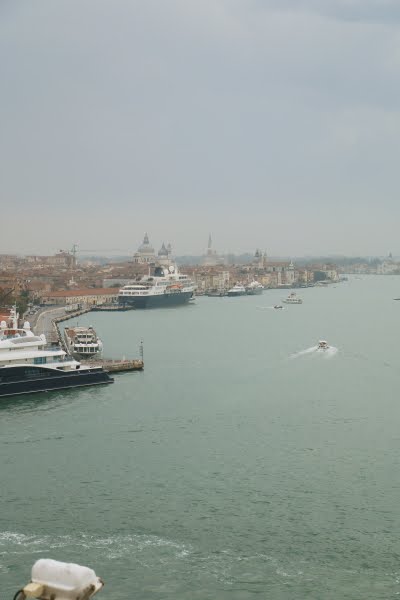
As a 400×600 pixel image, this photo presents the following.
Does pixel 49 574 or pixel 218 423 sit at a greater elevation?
pixel 49 574

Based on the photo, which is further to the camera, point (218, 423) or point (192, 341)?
point (192, 341)

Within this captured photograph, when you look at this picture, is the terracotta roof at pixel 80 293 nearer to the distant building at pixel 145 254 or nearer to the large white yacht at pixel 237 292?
the large white yacht at pixel 237 292

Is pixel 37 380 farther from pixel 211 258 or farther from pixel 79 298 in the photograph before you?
pixel 211 258

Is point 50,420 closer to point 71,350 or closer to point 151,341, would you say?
point 71,350

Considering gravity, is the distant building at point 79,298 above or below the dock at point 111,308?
above

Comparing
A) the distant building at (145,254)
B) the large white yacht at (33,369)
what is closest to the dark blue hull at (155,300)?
the large white yacht at (33,369)

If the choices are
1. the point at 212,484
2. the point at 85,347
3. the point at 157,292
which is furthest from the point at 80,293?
the point at 212,484

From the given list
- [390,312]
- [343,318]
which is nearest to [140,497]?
[343,318]
